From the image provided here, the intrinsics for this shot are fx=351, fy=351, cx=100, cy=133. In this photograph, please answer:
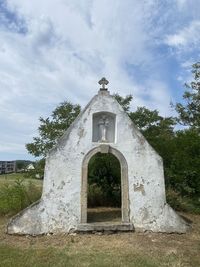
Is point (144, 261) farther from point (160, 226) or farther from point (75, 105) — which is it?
point (75, 105)

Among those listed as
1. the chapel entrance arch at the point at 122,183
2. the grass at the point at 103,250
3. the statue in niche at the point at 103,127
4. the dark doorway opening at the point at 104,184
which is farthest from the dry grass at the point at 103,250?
the dark doorway opening at the point at 104,184

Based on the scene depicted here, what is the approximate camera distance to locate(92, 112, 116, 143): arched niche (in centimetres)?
1027

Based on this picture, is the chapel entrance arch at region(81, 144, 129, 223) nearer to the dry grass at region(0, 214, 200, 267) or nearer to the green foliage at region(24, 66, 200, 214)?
the dry grass at region(0, 214, 200, 267)

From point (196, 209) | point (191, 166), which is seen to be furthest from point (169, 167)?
point (196, 209)

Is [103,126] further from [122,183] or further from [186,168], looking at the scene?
[186,168]

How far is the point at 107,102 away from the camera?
10.2m

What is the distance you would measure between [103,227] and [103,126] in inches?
112

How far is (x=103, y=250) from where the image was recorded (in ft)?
26.9

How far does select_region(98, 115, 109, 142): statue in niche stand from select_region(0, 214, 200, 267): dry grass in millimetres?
2717

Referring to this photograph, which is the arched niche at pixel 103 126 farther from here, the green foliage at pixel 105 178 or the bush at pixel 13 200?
the green foliage at pixel 105 178

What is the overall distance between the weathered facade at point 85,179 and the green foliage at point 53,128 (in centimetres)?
511

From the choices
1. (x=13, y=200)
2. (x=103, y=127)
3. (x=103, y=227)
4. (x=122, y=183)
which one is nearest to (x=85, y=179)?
(x=122, y=183)

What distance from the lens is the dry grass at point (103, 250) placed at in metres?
7.33

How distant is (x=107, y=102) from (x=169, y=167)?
18.6 feet
